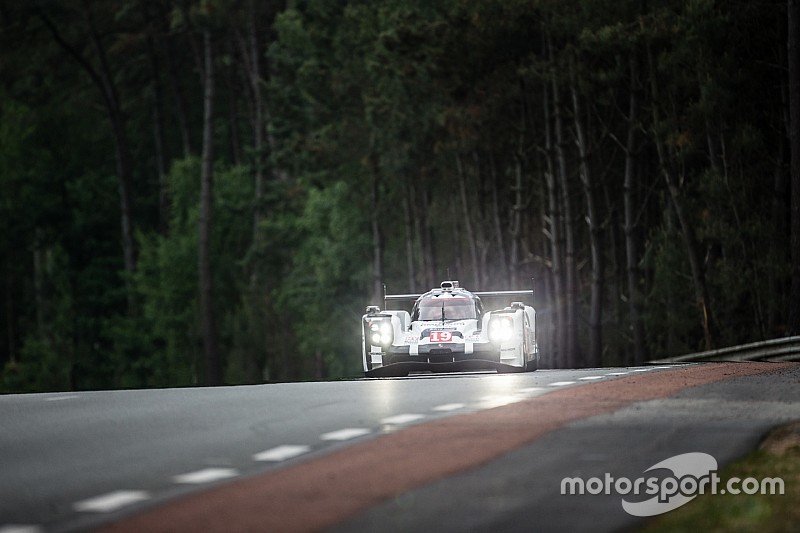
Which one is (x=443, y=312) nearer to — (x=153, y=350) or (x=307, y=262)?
(x=307, y=262)

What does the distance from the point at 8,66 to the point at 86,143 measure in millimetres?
6614

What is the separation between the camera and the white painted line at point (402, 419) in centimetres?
1794

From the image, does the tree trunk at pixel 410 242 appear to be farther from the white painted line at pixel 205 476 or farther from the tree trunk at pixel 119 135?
the white painted line at pixel 205 476

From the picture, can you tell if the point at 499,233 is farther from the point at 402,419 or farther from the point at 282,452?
the point at 282,452

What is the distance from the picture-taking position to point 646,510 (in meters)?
11.6

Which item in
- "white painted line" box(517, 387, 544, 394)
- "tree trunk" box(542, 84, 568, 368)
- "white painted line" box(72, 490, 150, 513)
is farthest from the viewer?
"tree trunk" box(542, 84, 568, 368)

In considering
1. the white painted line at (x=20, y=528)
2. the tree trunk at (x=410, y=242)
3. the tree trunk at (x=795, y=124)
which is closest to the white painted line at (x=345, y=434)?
the white painted line at (x=20, y=528)

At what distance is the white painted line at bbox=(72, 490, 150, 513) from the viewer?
40.1ft

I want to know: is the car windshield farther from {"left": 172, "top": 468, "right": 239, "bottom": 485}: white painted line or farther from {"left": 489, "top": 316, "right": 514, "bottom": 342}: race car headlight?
{"left": 172, "top": 468, "right": 239, "bottom": 485}: white painted line

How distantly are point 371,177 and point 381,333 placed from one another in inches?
1998

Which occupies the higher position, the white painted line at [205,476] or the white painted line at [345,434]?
the white painted line at [345,434]

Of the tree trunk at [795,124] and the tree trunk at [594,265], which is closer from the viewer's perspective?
the tree trunk at [795,124]

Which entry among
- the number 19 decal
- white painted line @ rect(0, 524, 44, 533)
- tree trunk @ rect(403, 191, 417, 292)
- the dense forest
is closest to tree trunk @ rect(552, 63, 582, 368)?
the dense forest

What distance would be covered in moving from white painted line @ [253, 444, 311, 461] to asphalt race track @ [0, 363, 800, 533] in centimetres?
3
